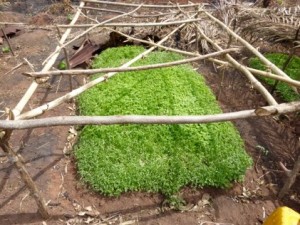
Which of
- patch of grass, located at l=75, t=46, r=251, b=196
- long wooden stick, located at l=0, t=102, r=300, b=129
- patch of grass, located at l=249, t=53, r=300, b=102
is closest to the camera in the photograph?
long wooden stick, located at l=0, t=102, r=300, b=129

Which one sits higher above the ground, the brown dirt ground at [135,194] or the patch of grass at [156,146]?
the patch of grass at [156,146]

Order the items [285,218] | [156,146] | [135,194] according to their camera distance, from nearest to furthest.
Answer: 1. [285,218]
2. [135,194]
3. [156,146]

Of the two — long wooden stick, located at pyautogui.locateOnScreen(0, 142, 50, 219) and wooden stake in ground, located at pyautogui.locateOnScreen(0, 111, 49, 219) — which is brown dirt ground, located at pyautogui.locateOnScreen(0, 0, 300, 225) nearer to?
long wooden stick, located at pyautogui.locateOnScreen(0, 142, 50, 219)

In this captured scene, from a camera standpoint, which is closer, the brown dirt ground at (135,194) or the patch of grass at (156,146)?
the brown dirt ground at (135,194)

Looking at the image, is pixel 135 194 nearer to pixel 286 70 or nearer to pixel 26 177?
pixel 26 177

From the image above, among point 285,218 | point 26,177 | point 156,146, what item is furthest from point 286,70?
point 26,177

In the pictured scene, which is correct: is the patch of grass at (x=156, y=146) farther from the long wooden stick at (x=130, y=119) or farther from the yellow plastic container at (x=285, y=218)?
the long wooden stick at (x=130, y=119)

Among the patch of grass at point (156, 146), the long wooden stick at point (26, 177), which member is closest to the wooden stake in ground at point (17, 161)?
the long wooden stick at point (26, 177)

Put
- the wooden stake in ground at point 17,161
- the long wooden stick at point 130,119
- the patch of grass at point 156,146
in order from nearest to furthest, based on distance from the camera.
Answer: the long wooden stick at point 130,119
the wooden stake in ground at point 17,161
the patch of grass at point 156,146

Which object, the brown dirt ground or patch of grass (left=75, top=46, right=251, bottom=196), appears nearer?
the brown dirt ground

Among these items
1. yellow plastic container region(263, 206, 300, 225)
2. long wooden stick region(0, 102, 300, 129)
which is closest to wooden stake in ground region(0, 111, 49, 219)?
long wooden stick region(0, 102, 300, 129)
